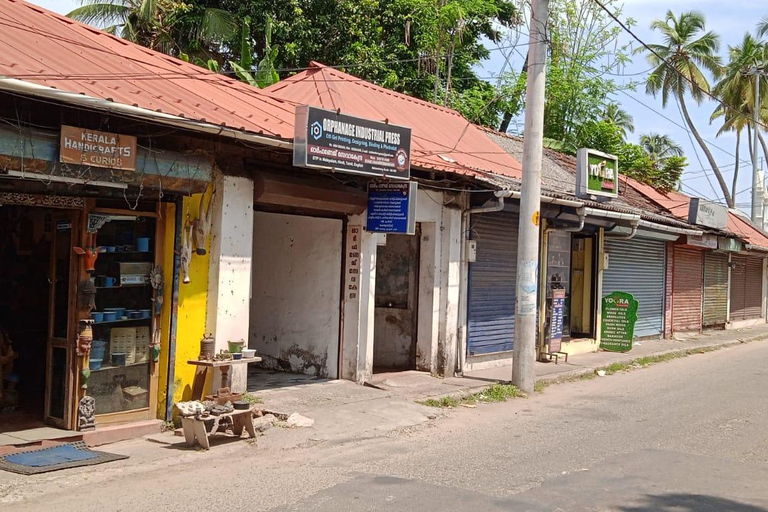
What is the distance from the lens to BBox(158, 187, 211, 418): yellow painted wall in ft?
27.3

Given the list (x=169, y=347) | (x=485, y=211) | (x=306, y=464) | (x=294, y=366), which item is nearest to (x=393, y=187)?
(x=485, y=211)

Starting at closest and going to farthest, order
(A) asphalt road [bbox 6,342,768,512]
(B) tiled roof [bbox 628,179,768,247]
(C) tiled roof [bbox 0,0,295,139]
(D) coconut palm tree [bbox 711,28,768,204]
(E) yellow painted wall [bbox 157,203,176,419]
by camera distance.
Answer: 1. (A) asphalt road [bbox 6,342,768,512]
2. (C) tiled roof [bbox 0,0,295,139]
3. (E) yellow painted wall [bbox 157,203,176,419]
4. (B) tiled roof [bbox 628,179,768,247]
5. (D) coconut palm tree [bbox 711,28,768,204]

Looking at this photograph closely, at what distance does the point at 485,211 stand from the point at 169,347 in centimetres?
618

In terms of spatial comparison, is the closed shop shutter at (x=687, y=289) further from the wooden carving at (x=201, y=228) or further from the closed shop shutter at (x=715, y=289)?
the wooden carving at (x=201, y=228)

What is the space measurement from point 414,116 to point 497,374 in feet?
17.2

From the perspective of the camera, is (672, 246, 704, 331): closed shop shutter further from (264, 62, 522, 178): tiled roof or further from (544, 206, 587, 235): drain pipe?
(264, 62, 522, 178): tiled roof

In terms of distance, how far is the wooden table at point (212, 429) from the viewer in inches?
294

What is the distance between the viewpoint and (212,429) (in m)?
7.72

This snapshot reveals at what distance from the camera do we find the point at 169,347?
833cm

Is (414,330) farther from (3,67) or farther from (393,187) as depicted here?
(3,67)

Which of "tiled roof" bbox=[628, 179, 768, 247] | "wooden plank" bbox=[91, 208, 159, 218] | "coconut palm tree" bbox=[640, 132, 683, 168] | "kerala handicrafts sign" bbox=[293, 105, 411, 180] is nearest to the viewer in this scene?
"wooden plank" bbox=[91, 208, 159, 218]

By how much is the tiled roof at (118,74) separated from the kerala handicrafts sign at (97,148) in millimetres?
352

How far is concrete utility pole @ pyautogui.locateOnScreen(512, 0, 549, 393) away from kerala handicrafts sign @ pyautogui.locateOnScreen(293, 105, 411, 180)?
2096mm

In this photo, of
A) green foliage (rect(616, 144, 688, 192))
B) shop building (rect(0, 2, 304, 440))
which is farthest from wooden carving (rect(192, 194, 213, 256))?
green foliage (rect(616, 144, 688, 192))
